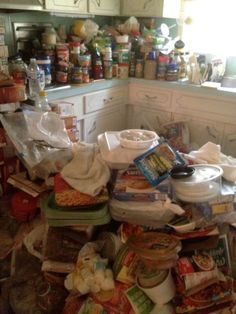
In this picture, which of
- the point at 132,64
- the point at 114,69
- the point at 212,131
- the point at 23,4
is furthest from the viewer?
the point at 132,64

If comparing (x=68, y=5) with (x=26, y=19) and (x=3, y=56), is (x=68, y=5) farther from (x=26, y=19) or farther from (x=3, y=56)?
(x=3, y=56)

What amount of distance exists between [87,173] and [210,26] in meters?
2.05

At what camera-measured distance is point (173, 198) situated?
1182 millimetres

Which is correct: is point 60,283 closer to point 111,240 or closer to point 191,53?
point 111,240

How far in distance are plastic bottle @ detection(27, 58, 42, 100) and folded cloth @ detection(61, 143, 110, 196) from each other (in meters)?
0.74

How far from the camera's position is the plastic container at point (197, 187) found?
3.66ft

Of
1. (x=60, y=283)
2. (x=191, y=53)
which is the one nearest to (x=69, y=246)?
(x=60, y=283)

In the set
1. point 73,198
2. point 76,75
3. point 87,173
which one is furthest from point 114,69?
point 73,198

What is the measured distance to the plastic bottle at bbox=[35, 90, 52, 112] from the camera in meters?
1.82

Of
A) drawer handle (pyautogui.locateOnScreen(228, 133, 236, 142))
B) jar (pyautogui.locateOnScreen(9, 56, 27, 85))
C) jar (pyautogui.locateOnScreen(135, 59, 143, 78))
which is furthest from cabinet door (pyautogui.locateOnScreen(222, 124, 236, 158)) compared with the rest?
jar (pyautogui.locateOnScreen(9, 56, 27, 85))

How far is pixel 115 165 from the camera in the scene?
1.26 metres

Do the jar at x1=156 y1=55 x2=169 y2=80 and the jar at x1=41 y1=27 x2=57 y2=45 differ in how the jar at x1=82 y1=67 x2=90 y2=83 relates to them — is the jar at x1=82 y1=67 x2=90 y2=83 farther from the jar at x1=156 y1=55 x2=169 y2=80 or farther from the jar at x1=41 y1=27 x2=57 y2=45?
the jar at x1=156 y1=55 x2=169 y2=80

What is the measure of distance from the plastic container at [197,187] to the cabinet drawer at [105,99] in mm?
1275

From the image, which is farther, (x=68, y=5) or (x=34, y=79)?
(x=68, y=5)
